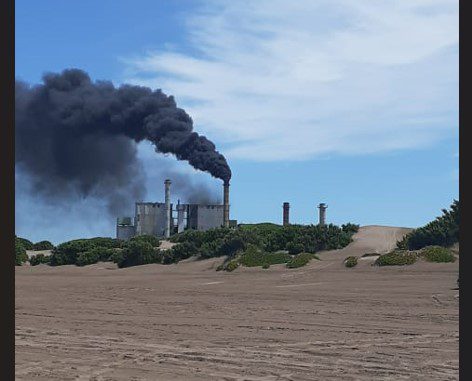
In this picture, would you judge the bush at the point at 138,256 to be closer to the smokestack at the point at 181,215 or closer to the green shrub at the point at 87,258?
the green shrub at the point at 87,258

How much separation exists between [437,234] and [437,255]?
19.8 feet

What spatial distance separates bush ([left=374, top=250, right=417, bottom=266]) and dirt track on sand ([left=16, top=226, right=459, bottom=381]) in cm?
50

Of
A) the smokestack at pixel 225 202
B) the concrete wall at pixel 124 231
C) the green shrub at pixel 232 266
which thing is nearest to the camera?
the green shrub at pixel 232 266

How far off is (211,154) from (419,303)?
5258 centimetres

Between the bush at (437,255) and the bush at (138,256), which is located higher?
the bush at (437,255)

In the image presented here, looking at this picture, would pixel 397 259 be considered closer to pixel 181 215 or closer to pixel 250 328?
pixel 250 328

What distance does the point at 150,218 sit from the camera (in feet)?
245

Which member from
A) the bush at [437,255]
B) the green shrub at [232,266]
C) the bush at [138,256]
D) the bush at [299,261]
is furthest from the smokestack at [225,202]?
the bush at [437,255]

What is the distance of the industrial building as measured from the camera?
73438 mm

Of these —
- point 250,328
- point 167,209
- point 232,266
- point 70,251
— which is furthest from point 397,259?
point 167,209

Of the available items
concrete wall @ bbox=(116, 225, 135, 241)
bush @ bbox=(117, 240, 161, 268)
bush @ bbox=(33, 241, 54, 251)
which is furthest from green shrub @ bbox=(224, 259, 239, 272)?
concrete wall @ bbox=(116, 225, 135, 241)

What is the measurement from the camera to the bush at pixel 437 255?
29.2m

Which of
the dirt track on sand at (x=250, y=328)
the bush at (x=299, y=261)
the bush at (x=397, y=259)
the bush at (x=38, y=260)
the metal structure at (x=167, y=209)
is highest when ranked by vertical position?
the metal structure at (x=167, y=209)

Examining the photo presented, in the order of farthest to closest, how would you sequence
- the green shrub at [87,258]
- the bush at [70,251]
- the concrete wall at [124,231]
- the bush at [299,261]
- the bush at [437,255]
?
the concrete wall at [124,231] → the bush at [70,251] → the green shrub at [87,258] → the bush at [299,261] → the bush at [437,255]
